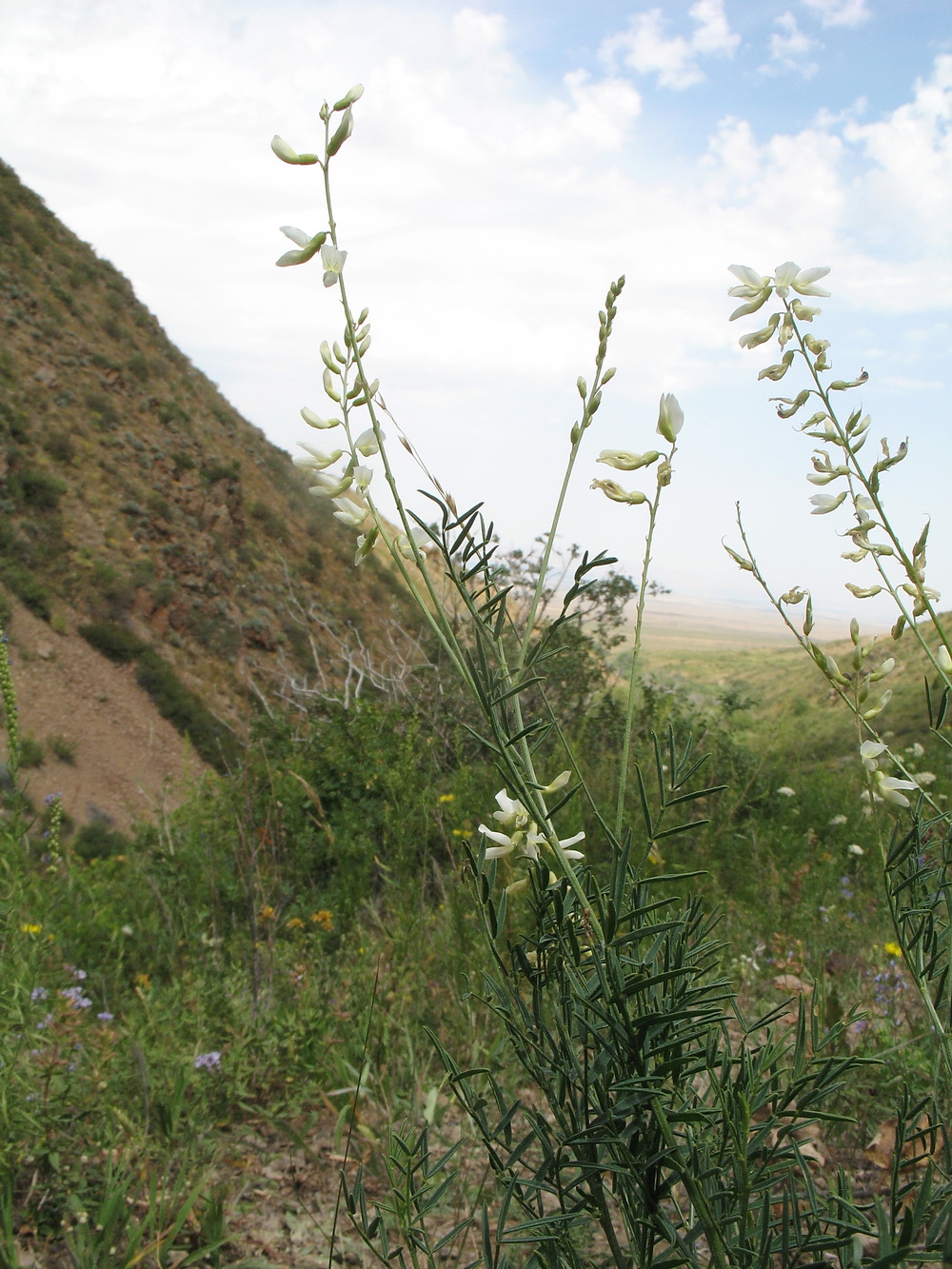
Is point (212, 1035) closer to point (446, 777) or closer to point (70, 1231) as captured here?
point (70, 1231)

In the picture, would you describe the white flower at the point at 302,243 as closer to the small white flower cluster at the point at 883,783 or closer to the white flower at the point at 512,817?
the white flower at the point at 512,817

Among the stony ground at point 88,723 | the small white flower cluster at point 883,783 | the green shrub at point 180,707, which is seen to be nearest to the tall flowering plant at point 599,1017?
the small white flower cluster at point 883,783

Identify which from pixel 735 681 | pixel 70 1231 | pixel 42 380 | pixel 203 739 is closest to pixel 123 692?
pixel 203 739

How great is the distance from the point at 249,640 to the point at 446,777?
527 inches

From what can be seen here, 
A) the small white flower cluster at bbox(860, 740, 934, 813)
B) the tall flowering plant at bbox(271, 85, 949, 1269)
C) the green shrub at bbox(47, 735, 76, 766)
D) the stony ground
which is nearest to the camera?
the tall flowering plant at bbox(271, 85, 949, 1269)

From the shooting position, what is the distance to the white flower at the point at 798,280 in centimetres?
119

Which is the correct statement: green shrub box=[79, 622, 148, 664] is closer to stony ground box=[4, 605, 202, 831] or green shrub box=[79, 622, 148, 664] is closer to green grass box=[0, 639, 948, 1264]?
stony ground box=[4, 605, 202, 831]

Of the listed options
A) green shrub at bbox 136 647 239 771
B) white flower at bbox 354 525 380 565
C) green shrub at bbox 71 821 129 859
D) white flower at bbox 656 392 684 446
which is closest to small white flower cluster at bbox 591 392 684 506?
white flower at bbox 656 392 684 446

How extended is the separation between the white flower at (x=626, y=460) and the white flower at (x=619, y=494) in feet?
0.06

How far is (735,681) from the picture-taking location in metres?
7.62

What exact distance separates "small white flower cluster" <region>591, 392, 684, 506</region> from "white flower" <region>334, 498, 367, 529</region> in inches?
10.1

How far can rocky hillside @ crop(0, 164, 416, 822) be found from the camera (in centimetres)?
1523

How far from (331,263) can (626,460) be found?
14.5 inches

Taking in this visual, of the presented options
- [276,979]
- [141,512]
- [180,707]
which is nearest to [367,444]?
[276,979]
